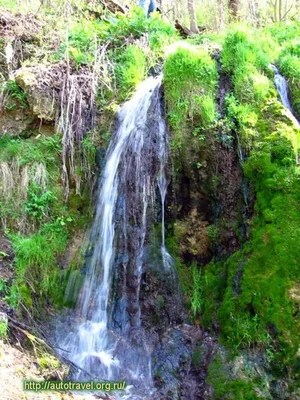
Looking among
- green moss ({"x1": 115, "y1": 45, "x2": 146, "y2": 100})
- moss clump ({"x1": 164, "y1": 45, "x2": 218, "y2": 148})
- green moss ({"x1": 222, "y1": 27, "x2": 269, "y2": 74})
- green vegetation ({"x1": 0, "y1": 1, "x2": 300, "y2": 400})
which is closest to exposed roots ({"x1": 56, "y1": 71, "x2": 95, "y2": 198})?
green vegetation ({"x1": 0, "y1": 1, "x2": 300, "y2": 400})

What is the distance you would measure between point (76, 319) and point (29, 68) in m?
3.90

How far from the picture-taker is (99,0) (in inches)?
341

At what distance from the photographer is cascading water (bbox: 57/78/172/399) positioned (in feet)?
12.6

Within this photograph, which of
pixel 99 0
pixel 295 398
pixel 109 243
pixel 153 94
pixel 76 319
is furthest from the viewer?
pixel 99 0

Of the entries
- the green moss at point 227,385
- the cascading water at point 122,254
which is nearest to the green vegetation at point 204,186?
the green moss at point 227,385

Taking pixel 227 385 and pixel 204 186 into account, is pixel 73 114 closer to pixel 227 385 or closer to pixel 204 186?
pixel 204 186

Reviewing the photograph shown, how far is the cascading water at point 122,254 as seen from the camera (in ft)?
12.6

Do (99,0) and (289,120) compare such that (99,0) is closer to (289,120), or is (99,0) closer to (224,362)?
A: (289,120)

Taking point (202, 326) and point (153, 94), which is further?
point (153, 94)

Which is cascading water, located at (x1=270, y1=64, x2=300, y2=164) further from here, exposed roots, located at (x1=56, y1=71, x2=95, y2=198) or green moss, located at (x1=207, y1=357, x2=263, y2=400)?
green moss, located at (x1=207, y1=357, x2=263, y2=400)

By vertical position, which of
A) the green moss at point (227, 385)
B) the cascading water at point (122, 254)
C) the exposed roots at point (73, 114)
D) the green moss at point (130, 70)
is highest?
the green moss at point (130, 70)

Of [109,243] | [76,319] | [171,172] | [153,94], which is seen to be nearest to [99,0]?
[153,94]

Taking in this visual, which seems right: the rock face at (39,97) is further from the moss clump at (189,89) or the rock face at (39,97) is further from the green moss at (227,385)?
the green moss at (227,385)

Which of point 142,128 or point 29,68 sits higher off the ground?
point 29,68
